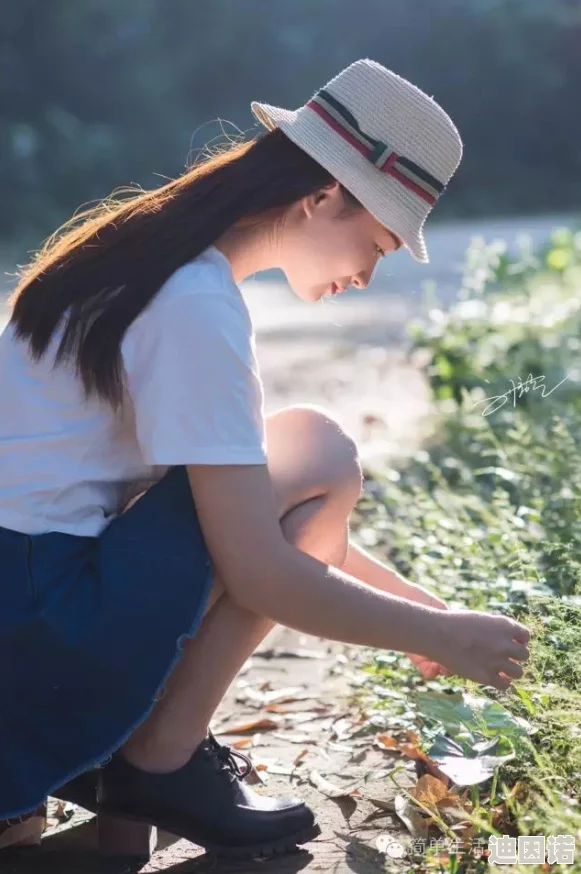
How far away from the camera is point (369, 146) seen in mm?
2020

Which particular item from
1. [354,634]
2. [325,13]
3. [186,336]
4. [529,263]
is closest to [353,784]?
[354,634]

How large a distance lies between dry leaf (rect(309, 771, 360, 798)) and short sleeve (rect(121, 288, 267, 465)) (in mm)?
712

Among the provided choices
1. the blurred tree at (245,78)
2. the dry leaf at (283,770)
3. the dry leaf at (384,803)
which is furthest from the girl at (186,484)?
the blurred tree at (245,78)

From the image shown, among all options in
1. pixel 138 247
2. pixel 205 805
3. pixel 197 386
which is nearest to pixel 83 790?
pixel 205 805

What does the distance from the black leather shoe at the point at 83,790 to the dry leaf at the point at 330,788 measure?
41cm

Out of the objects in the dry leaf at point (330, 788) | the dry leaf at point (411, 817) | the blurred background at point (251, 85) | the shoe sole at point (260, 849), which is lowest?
the shoe sole at point (260, 849)

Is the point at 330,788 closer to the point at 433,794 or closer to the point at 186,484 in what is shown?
the point at 433,794

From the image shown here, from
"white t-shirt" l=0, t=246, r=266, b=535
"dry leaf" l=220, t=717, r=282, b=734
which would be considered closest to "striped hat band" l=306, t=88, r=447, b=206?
"white t-shirt" l=0, t=246, r=266, b=535

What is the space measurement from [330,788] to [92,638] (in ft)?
2.05

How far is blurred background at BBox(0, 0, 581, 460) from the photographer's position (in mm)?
18578

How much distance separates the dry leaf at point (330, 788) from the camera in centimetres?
228

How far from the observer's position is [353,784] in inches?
91.2

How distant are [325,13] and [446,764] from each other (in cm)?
2621

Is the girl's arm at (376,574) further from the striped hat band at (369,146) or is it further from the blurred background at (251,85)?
the blurred background at (251,85)
